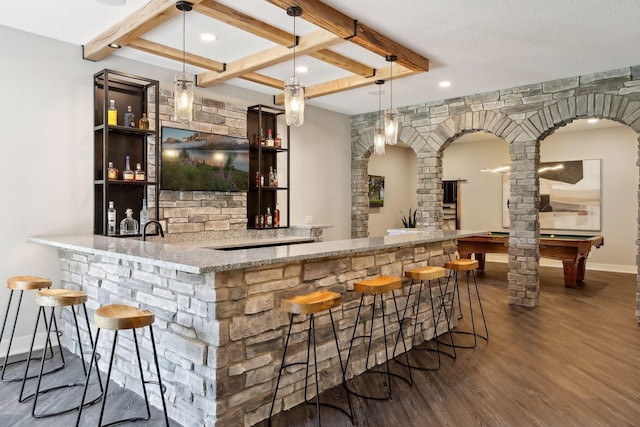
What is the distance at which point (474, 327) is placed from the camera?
4.44 meters

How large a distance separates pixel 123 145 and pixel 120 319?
2622 mm

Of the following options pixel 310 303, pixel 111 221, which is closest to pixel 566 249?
pixel 310 303

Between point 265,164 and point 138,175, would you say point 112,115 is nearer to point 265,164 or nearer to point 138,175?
point 138,175

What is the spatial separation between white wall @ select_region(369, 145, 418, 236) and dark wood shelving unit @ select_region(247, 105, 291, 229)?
10.9ft

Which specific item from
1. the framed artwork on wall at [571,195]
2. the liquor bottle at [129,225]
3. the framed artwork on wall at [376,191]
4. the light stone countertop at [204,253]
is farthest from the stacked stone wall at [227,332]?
the framed artwork on wall at [571,195]

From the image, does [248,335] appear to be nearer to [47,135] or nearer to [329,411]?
[329,411]

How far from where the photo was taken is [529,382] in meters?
3.09

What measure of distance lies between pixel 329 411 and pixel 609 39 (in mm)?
3893

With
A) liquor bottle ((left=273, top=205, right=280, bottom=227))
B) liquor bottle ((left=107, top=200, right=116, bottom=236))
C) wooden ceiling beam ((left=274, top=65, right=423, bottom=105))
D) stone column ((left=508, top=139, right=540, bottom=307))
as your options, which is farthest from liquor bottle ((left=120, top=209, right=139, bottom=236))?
stone column ((left=508, top=139, right=540, bottom=307))

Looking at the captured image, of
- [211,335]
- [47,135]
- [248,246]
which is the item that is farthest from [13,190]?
[211,335]

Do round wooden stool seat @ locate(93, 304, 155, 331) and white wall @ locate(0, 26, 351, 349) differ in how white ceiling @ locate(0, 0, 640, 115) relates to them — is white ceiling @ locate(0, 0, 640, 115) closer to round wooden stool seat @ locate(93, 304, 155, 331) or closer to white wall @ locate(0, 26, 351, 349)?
white wall @ locate(0, 26, 351, 349)

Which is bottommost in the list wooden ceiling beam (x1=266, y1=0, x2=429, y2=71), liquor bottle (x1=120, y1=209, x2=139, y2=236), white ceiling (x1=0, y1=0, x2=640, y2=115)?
liquor bottle (x1=120, y1=209, x2=139, y2=236)

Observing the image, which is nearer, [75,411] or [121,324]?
[121,324]

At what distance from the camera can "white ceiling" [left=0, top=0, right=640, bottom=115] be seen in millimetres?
3186
